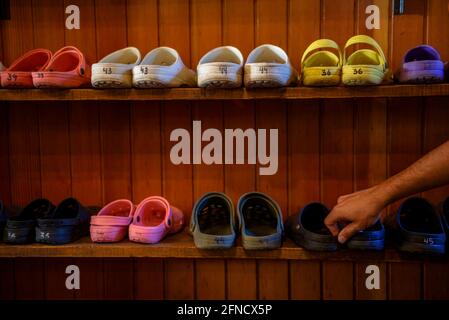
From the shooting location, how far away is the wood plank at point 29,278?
156cm

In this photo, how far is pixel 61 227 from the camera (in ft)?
3.79

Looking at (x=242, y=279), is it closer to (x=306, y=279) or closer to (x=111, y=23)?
(x=306, y=279)

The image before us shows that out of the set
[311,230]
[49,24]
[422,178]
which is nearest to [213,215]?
[311,230]

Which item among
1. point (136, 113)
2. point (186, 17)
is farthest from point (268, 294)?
point (186, 17)

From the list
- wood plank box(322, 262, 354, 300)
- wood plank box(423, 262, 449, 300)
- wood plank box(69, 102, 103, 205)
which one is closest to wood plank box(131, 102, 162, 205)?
wood plank box(69, 102, 103, 205)

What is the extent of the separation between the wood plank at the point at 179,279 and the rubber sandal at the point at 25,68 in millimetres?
872

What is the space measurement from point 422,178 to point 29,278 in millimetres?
1571

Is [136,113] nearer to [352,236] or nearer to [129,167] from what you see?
[129,167]

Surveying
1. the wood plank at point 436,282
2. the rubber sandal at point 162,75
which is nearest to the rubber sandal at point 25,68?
the rubber sandal at point 162,75

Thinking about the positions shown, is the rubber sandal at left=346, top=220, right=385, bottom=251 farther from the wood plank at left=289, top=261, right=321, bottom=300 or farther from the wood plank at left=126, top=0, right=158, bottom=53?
the wood plank at left=126, top=0, right=158, bottom=53

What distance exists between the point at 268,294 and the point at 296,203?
1.33 feet

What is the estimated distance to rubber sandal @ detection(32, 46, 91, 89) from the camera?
1118mm

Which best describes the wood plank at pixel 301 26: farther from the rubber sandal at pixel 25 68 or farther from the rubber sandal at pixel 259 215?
the rubber sandal at pixel 25 68

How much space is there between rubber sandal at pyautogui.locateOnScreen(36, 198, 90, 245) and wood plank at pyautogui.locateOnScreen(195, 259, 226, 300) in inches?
20.0
